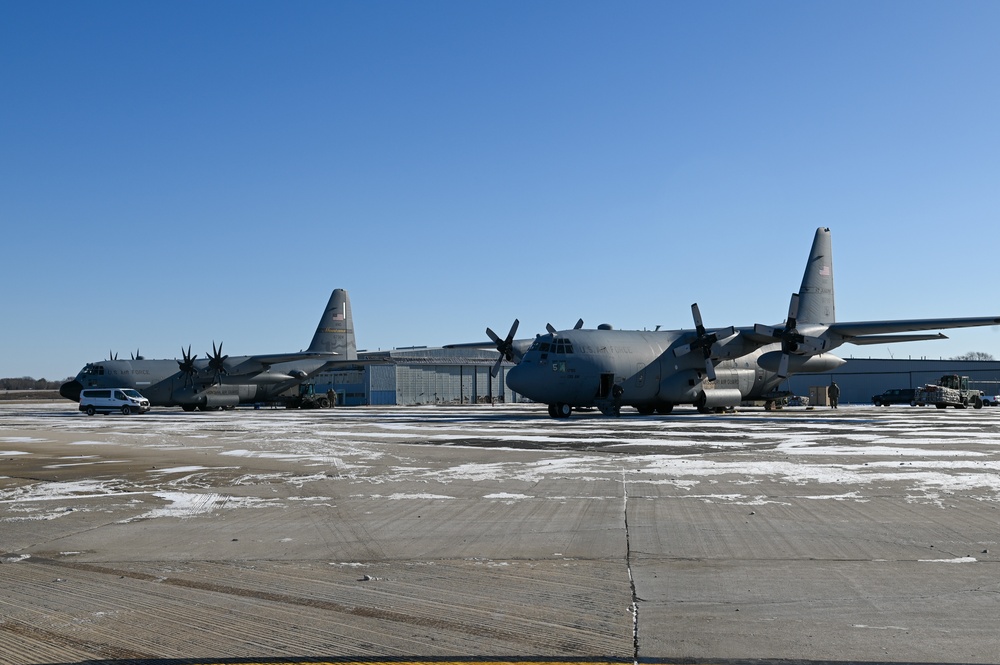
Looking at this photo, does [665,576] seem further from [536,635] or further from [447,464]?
[447,464]

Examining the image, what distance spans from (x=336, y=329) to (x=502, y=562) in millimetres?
61802

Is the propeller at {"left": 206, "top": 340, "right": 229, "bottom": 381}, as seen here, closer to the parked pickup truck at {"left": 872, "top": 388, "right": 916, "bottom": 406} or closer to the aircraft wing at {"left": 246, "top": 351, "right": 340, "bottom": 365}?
the aircraft wing at {"left": 246, "top": 351, "right": 340, "bottom": 365}

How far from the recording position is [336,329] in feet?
225

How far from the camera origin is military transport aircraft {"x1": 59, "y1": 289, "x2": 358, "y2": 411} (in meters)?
56.5

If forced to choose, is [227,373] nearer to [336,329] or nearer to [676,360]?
[336,329]

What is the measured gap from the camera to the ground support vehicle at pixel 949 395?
201 ft

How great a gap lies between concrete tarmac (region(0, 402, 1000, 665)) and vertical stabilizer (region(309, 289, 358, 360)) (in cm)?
5040

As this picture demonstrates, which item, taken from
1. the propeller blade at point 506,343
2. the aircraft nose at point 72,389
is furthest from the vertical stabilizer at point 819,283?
the aircraft nose at point 72,389

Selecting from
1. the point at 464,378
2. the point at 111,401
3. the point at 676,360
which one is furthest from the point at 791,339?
the point at 464,378

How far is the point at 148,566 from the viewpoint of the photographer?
26.0 feet

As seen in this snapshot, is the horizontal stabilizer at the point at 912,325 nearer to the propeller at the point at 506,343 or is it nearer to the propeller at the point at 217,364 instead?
the propeller at the point at 506,343

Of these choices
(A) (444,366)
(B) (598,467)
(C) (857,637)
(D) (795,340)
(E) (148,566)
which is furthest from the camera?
(A) (444,366)

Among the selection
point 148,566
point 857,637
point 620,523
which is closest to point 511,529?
point 620,523

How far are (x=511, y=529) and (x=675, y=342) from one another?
34.6 meters
